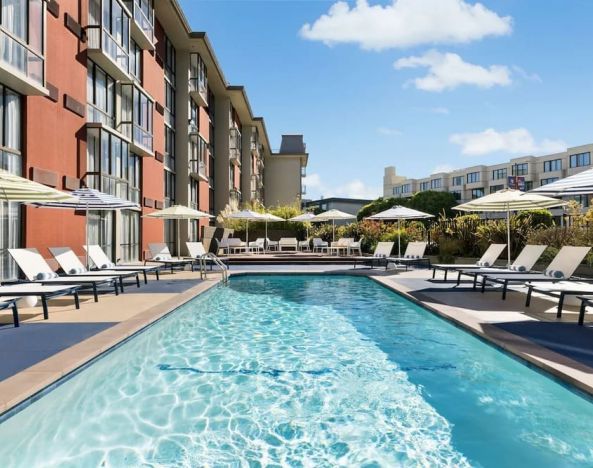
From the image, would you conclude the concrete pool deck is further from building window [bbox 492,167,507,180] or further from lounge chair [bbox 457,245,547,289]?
building window [bbox 492,167,507,180]

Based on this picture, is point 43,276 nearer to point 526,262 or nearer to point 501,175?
point 526,262

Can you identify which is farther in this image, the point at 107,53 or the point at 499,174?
the point at 499,174

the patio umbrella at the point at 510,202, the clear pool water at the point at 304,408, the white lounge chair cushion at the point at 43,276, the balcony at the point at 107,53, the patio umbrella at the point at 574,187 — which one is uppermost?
the balcony at the point at 107,53

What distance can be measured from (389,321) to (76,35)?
40.0ft

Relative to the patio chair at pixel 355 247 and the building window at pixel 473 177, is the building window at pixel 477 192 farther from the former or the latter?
the patio chair at pixel 355 247

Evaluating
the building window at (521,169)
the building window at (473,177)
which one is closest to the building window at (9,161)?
the building window at (521,169)

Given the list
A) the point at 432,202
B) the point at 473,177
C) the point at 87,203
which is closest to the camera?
the point at 87,203

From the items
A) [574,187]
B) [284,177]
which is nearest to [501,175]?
[284,177]

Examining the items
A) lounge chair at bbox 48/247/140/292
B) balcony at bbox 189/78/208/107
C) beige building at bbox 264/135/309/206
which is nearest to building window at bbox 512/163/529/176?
beige building at bbox 264/135/309/206

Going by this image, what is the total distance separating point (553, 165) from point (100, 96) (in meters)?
62.8

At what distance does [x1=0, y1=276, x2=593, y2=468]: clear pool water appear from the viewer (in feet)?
10.8

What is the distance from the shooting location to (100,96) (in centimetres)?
1524

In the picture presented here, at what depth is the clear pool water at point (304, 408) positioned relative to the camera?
330cm

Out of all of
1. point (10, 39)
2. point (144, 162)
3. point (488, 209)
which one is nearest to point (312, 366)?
point (488, 209)
